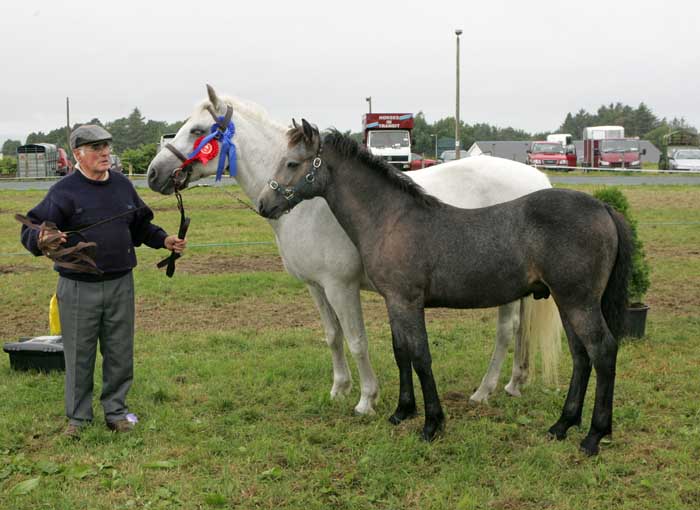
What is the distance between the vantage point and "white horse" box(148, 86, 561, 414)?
4.99 meters

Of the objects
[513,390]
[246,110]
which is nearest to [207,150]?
[246,110]

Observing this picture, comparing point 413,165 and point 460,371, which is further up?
point 413,165

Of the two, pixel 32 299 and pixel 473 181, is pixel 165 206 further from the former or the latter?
pixel 473 181

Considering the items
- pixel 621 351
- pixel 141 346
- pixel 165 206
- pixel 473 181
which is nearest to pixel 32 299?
pixel 141 346

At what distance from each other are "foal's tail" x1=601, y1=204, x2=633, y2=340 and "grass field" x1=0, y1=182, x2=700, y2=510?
83 centimetres

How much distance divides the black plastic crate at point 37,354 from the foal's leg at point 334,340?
2473 mm

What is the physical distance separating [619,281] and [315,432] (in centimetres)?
233

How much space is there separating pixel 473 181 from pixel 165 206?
16051mm

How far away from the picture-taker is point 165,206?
20.2m

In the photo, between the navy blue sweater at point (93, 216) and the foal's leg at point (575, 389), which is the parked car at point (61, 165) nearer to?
the navy blue sweater at point (93, 216)

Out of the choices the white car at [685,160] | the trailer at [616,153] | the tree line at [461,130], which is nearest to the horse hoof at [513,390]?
the white car at [685,160]

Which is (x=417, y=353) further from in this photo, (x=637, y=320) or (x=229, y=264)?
(x=229, y=264)

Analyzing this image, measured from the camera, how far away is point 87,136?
14.9 feet

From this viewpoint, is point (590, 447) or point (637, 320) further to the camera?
point (637, 320)
